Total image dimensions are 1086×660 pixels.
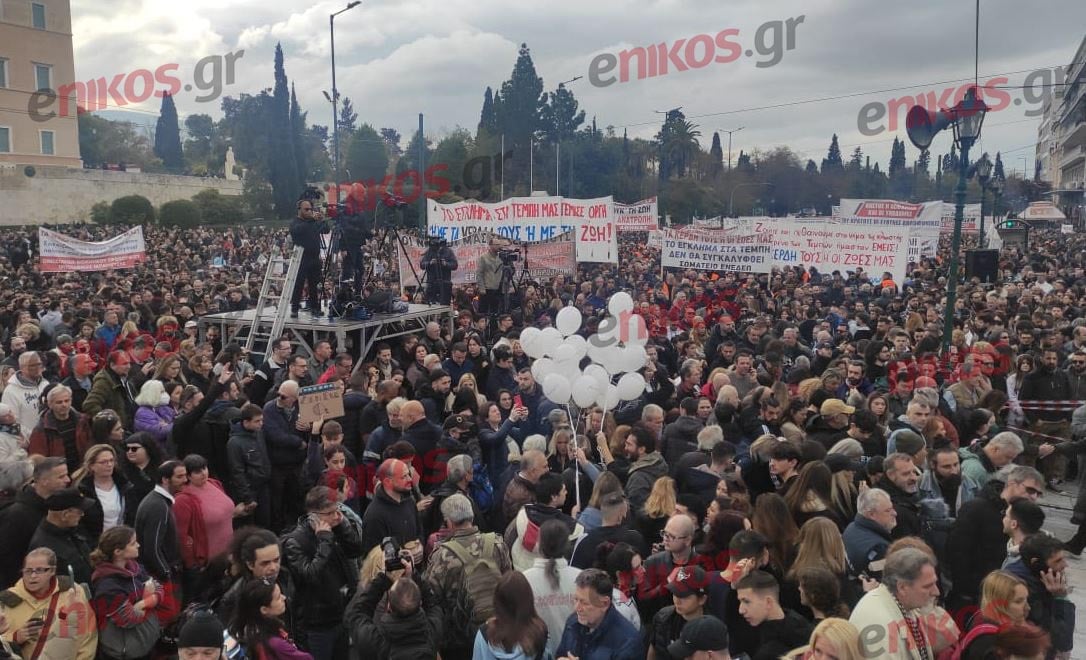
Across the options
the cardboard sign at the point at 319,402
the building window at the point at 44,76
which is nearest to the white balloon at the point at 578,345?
the cardboard sign at the point at 319,402

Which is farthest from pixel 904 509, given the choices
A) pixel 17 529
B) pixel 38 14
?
pixel 38 14

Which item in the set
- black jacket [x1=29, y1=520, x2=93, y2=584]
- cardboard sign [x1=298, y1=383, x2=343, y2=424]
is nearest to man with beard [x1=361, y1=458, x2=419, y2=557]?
black jacket [x1=29, y1=520, x2=93, y2=584]

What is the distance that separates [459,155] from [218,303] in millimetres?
35185

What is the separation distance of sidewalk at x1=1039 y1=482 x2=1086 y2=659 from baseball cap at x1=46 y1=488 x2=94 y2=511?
6.21 m

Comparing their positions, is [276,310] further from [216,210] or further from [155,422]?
[216,210]

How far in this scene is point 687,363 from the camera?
9.02 meters

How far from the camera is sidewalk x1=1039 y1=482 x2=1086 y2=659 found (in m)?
5.95

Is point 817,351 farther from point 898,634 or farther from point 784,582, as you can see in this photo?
point 898,634

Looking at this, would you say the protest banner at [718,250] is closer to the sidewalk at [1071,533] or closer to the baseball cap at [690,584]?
the sidewalk at [1071,533]

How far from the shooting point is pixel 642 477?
18.4 feet

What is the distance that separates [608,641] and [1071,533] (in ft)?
20.0

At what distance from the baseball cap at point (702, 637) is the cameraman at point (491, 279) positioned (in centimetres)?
1192

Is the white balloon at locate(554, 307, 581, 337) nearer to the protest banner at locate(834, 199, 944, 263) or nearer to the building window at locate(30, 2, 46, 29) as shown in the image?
the protest banner at locate(834, 199, 944, 263)

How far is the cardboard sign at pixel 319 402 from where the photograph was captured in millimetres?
6566
